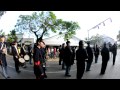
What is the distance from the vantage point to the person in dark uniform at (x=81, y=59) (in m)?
4.70

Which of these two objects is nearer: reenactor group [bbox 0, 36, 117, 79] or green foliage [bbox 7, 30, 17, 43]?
green foliage [bbox 7, 30, 17, 43]

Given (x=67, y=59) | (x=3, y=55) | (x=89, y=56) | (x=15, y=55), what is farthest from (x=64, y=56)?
(x=3, y=55)

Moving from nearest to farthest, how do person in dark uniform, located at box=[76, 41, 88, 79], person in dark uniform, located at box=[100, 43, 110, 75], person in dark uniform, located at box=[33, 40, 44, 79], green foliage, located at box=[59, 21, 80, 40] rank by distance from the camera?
green foliage, located at box=[59, 21, 80, 40]
person in dark uniform, located at box=[33, 40, 44, 79]
person in dark uniform, located at box=[76, 41, 88, 79]
person in dark uniform, located at box=[100, 43, 110, 75]

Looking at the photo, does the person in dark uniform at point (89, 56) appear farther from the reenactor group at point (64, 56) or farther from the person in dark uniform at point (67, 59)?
the person in dark uniform at point (67, 59)

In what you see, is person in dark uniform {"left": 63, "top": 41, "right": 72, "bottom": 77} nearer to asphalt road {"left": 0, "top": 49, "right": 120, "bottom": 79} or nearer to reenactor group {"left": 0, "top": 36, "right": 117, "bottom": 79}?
reenactor group {"left": 0, "top": 36, "right": 117, "bottom": 79}

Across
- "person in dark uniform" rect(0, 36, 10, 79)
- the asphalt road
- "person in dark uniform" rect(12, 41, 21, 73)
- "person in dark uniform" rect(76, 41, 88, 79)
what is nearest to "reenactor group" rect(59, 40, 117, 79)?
"person in dark uniform" rect(76, 41, 88, 79)

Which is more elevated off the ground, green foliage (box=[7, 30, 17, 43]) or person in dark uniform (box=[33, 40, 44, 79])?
green foliage (box=[7, 30, 17, 43])

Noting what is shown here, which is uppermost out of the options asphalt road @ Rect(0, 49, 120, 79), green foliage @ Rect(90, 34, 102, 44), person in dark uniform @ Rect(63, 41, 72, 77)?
green foliage @ Rect(90, 34, 102, 44)

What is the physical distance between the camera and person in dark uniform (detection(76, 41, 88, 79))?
4697 mm
